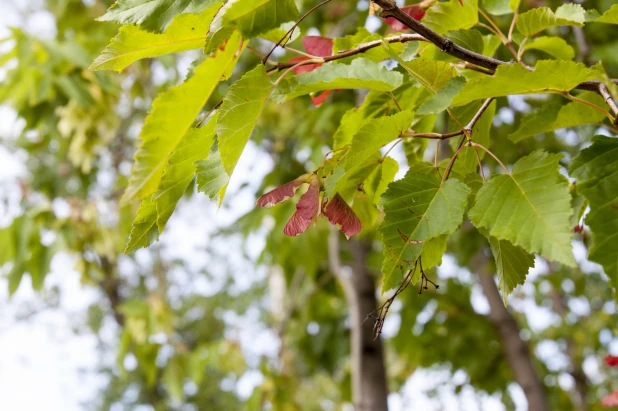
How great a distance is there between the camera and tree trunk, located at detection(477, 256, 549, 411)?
6.65 feet

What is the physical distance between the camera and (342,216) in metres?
0.50

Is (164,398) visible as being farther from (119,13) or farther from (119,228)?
(119,13)

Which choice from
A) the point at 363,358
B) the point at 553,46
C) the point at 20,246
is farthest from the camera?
the point at 20,246

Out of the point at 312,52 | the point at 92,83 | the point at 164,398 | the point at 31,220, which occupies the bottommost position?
the point at 164,398

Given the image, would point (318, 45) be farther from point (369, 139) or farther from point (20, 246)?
point (20, 246)

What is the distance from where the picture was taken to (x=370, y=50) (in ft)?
1.71

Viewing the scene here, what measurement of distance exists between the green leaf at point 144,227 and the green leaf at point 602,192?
329 millimetres

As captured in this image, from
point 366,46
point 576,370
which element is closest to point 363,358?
point 366,46

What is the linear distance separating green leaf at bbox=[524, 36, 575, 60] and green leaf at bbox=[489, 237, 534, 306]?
0.82ft

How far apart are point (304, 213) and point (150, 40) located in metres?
0.19

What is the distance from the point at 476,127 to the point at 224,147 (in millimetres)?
270

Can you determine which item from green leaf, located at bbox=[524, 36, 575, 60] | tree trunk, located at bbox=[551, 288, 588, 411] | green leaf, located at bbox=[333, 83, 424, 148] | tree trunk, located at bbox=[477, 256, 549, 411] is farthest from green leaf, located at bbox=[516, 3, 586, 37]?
tree trunk, located at bbox=[551, 288, 588, 411]

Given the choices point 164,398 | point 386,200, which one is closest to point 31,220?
point 386,200

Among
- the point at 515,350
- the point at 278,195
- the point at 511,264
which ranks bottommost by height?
the point at 515,350
